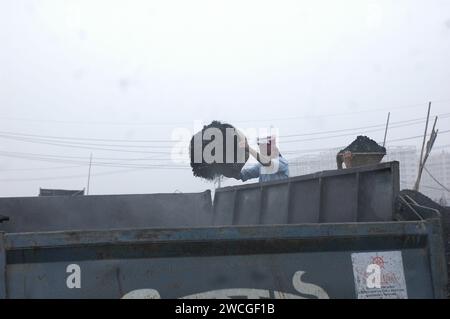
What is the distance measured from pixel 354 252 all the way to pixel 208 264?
726 mm

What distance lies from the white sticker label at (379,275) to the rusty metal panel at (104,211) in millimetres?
2911

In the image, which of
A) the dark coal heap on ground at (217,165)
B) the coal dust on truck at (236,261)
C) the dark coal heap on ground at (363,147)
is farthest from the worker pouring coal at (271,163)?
the coal dust on truck at (236,261)

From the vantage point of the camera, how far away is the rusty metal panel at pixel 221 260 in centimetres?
257

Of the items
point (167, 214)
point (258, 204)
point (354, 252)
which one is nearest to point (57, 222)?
point (167, 214)

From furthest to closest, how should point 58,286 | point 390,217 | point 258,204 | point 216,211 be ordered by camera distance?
1. point 216,211
2. point 258,204
3. point 390,217
4. point 58,286

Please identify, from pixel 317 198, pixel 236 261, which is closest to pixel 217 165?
pixel 317 198

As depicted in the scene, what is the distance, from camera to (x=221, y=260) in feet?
8.87

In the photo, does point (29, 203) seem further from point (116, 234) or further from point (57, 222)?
point (116, 234)

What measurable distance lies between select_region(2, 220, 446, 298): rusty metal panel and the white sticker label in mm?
15

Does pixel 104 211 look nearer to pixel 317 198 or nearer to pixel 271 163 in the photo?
pixel 271 163

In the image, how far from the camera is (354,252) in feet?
9.16

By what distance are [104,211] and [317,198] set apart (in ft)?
7.55

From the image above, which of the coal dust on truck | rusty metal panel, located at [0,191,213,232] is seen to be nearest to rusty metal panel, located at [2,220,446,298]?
the coal dust on truck

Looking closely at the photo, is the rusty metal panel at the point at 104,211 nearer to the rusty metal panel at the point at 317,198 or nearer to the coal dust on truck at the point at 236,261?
the rusty metal panel at the point at 317,198
